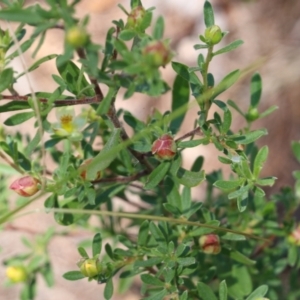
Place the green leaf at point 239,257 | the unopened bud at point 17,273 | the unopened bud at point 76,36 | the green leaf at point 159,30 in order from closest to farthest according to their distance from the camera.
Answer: the unopened bud at point 76,36
the green leaf at point 159,30
the green leaf at point 239,257
the unopened bud at point 17,273

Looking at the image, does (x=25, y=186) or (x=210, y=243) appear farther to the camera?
(x=210, y=243)

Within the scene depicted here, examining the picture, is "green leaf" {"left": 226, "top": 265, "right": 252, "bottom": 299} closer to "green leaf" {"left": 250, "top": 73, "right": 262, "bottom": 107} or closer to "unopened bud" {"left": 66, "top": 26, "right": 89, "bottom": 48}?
"green leaf" {"left": 250, "top": 73, "right": 262, "bottom": 107}

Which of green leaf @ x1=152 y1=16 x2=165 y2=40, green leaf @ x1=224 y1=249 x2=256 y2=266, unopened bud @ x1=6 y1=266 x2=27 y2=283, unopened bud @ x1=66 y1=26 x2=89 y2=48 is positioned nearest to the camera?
unopened bud @ x1=66 y1=26 x2=89 y2=48

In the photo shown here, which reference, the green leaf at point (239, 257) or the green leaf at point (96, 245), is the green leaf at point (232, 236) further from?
the green leaf at point (96, 245)

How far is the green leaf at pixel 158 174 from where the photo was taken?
1146mm

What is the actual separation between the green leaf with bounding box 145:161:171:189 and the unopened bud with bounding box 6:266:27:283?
2.18 feet

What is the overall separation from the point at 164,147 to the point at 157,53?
291 mm

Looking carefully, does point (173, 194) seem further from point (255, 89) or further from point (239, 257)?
point (255, 89)

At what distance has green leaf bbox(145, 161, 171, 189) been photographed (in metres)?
1.15

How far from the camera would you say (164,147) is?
1.08m

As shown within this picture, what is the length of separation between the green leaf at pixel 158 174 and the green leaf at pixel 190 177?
2.9 inches

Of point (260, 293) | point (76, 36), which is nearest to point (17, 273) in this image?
point (260, 293)

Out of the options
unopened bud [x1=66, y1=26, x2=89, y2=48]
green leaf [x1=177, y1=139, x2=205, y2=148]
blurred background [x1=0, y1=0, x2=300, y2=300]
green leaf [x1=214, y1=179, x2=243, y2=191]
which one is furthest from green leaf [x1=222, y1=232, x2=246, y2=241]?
blurred background [x1=0, y1=0, x2=300, y2=300]

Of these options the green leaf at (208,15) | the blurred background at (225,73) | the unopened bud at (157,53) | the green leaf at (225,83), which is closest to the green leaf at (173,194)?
the green leaf at (225,83)
